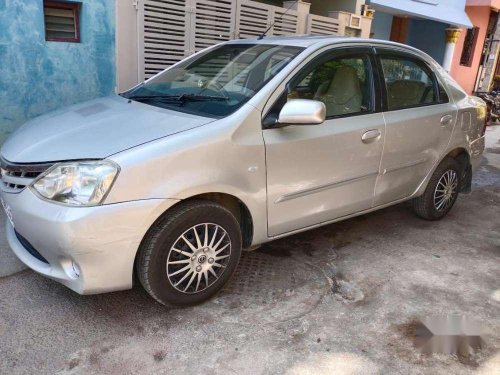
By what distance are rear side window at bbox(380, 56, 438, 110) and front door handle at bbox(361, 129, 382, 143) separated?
0.31 meters

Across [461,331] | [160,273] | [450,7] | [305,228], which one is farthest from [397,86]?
[450,7]

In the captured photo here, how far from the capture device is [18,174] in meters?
2.69

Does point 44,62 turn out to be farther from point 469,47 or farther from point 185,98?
point 469,47

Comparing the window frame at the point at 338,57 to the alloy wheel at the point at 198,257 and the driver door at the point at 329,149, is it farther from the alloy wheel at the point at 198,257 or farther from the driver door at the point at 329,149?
the alloy wheel at the point at 198,257

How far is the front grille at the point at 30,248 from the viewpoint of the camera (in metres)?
2.68

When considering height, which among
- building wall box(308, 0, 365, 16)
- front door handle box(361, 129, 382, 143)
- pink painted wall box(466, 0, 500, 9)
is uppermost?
pink painted wall box(466, 0, 500, 9)

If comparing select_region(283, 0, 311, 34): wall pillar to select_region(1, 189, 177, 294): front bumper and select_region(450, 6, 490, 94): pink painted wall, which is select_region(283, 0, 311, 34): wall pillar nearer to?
select_region(1, 189, 177, 294): front bumper

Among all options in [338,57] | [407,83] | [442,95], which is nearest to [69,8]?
[338,57]

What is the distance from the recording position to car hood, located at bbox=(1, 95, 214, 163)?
2.58m

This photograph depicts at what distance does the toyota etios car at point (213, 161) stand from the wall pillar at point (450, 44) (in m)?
10.1

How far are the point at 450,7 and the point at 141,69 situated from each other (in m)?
9.59

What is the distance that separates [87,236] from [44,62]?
12.1 feet

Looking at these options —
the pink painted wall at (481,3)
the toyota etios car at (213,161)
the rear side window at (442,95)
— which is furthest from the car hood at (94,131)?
the pink painted wall at (481,3)

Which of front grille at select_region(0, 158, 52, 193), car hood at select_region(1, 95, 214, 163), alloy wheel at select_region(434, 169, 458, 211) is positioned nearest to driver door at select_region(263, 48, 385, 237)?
car hood at select_region(1, 95, 214, 163)
